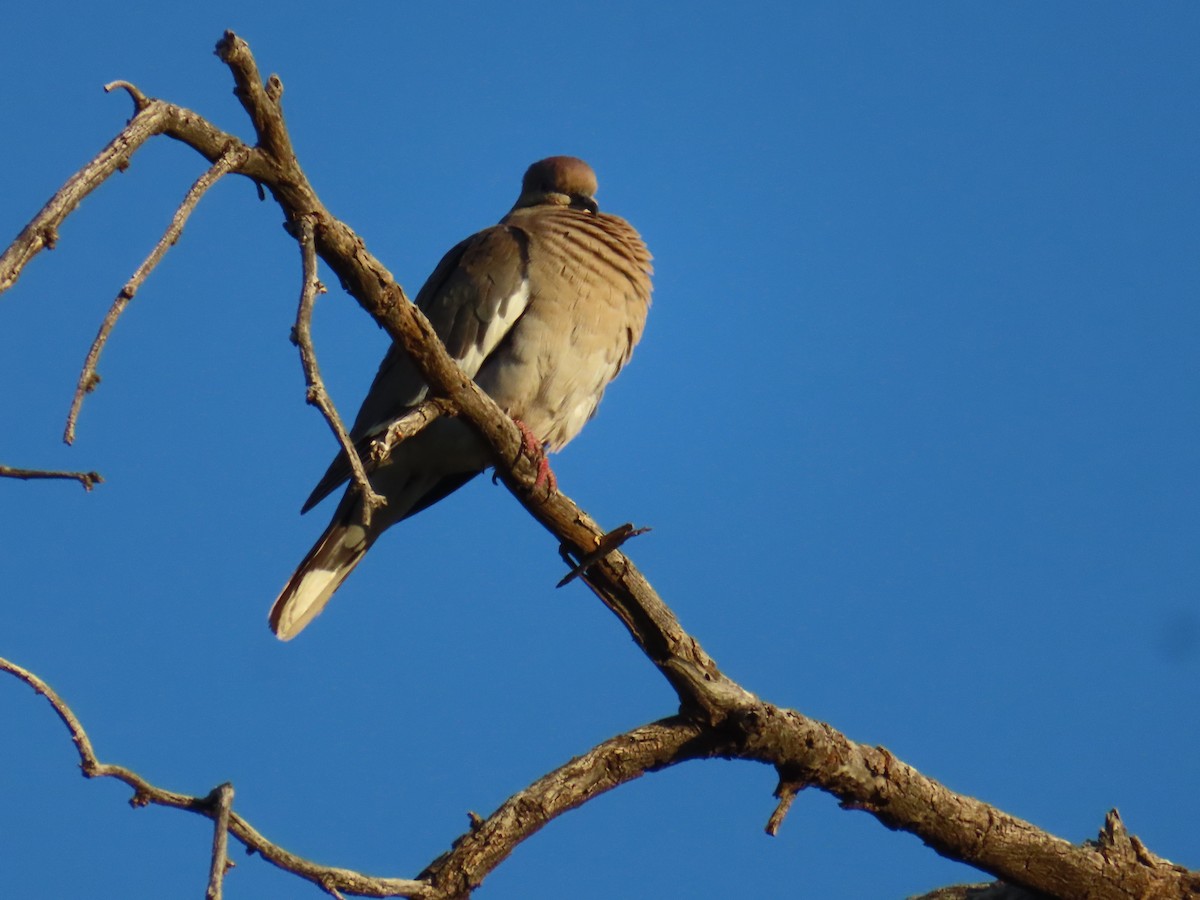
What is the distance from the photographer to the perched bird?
14.6 feet

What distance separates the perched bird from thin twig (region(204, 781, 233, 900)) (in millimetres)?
2376

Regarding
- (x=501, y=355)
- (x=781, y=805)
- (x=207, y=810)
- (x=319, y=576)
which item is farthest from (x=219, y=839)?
(x=501, y=355)

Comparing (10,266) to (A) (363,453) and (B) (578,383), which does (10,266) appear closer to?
(A) (363,453)

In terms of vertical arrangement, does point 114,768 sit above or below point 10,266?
below

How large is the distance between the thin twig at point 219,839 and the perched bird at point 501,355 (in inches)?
93.5

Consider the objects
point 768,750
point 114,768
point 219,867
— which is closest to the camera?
point 219,867

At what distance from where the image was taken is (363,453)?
13.6 ft

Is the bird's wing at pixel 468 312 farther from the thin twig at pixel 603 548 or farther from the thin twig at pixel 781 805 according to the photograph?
the thin twig at pixel 781 805

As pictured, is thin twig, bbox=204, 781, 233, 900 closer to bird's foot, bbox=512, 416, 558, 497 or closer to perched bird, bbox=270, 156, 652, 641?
bird's foot, bbox=512, 416, 558, 497

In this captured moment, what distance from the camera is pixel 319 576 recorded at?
4.41 meters

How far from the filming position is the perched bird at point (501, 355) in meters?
4.45

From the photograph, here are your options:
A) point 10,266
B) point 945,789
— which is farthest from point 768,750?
point 10,266

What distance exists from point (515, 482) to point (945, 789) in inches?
47.7

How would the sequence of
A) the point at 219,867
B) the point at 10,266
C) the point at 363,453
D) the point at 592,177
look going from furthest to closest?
the point at 592,177 < the point at 363,453 < the point at 219,867 < the point at 10,266
